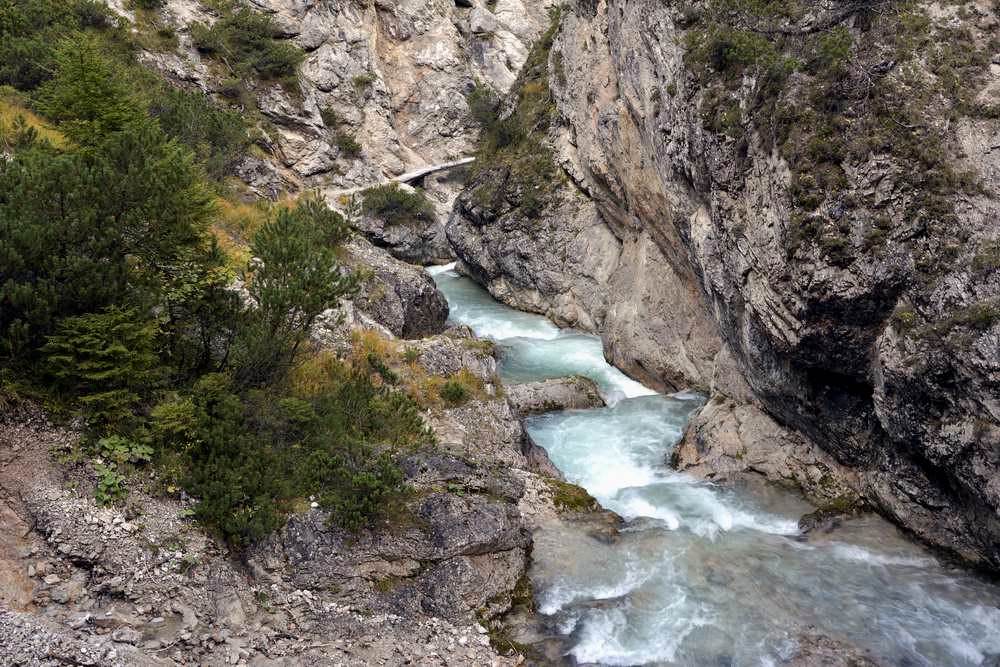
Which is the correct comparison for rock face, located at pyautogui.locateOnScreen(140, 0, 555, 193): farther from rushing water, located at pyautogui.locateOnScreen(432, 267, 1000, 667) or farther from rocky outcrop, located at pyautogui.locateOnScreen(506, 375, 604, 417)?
rushing water, located at pyautogui.locateOnScreen(432, 267, 1000, 667)

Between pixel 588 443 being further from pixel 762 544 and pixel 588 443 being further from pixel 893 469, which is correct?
pixel 893 469

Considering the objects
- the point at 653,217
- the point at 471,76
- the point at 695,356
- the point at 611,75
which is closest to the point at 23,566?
the point at 695,356

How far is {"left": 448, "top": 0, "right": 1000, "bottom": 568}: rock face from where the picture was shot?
1164cm

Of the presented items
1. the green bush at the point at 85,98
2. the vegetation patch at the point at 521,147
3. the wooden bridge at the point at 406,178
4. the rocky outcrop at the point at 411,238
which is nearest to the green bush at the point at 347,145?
the wooden bridge at the point at 406,178

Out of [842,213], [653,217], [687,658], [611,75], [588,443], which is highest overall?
[611,75]

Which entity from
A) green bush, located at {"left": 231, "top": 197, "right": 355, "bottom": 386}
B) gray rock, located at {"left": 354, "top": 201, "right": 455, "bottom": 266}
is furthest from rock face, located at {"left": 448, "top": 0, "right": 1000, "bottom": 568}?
gray rock, located at {"left": 354, "top": 201, "right": 455, "bottom": 266}

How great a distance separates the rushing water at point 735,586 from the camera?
33.2 ft

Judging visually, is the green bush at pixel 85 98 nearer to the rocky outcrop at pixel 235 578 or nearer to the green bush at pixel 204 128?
the rocky outcrop at pixel 235 578

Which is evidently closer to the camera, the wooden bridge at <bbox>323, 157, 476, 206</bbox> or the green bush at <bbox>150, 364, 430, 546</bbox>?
the green bush at <bbox>150, 364, 430, 546</bbox>

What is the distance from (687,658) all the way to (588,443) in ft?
29.5

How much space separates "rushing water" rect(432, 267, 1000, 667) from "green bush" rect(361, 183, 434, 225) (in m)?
29.3

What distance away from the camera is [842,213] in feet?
44.0

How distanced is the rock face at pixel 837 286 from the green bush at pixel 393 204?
67.7ft

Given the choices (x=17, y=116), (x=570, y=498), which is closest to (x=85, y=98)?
(x=17, y=116)
